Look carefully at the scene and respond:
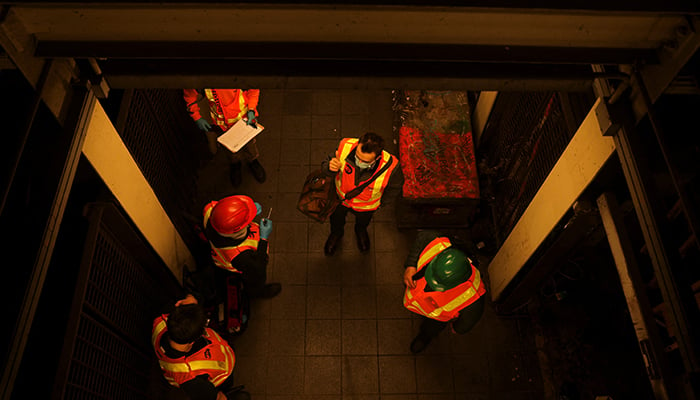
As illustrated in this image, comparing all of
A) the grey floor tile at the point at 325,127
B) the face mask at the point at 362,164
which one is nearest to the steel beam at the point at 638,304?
the face mask at the point at 362,164

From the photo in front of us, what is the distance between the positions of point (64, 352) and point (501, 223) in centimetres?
436

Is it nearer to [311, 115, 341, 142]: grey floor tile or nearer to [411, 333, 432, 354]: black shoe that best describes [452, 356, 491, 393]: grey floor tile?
[411, 333, 432, 354]: black shoe

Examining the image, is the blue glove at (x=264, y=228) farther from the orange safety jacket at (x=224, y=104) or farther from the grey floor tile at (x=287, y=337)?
the orange safety jacket at (x=224, y=104)

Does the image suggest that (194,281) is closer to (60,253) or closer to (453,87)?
(60,253)

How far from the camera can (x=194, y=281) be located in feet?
13.5

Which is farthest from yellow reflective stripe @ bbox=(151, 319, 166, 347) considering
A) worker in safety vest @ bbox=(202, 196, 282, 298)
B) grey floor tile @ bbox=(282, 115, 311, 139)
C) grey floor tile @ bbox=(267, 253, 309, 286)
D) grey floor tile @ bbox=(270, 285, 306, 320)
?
grey floor tile @ bbox=(282, 115, 311, 139)

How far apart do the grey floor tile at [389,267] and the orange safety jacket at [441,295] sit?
1146mm

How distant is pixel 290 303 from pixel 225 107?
7.52ft

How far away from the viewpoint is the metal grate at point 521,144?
12.2 feet

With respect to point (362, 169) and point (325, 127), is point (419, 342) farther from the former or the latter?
point (325, 127)

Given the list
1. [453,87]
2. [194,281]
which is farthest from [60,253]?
[453,87]

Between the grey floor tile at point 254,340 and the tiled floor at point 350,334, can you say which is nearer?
the tiled floor at point 350,334

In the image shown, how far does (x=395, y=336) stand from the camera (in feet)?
15.7

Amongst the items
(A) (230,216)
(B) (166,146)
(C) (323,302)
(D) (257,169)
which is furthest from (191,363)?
(D) (257,169)
